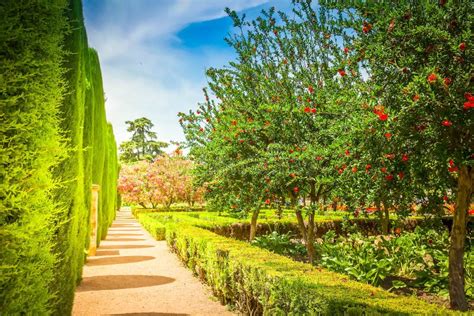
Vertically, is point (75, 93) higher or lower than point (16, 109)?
higher

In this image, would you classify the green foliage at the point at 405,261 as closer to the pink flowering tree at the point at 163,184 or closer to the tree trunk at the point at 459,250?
the tree trunk at the point at 459,250

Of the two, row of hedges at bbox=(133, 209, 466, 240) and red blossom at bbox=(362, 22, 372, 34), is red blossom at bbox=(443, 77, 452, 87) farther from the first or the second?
row of hedges at bbox=(133, 209, 466, 240)

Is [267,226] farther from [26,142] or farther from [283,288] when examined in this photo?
[26,142]

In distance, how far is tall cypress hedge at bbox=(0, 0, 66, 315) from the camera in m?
2.77

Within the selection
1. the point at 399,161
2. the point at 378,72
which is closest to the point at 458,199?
the point at 399,161

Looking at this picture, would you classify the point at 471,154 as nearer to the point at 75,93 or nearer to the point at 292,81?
the point at 292,81

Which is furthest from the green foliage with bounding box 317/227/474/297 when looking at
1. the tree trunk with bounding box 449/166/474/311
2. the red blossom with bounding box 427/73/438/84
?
the red blossom with bounding box 427/73/438/84

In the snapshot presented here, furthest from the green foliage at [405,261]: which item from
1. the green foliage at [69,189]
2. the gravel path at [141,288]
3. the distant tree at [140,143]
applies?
the distant tree at [140,143]

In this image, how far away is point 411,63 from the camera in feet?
13.1

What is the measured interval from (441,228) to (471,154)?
126 inches

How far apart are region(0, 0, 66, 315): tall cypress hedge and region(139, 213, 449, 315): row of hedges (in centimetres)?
243

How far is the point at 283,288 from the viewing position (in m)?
4.22

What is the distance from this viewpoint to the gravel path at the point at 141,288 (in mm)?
6191

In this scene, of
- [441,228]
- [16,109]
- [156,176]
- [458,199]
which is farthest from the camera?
[156,176]
